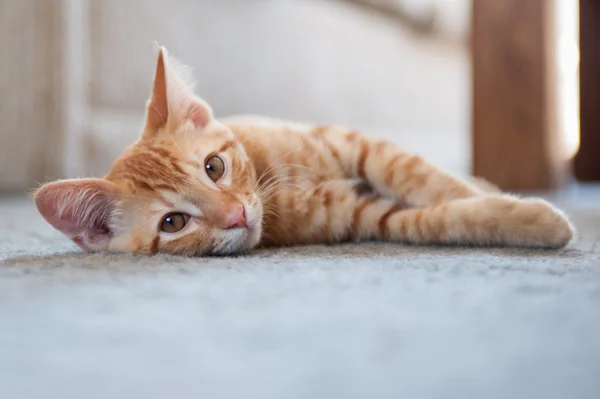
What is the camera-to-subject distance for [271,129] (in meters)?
1.17

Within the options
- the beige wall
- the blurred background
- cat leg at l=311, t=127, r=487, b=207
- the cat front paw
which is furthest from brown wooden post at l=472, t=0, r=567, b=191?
the cat front paw

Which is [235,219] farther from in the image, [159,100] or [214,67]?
[214,67]

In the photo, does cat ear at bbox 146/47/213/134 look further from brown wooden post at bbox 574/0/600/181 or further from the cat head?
brown wooden post at bbox 574/0/600/181

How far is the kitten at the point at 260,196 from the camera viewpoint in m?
0.91

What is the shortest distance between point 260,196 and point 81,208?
0.92 ft

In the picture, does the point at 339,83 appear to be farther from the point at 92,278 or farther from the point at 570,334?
the point at 570,334

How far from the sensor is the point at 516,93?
6.52 feet

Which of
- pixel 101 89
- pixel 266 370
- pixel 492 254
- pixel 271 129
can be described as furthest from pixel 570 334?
pixel 101 89

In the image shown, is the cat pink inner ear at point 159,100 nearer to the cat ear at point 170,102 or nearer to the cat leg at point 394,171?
the cat ear at point 170,102

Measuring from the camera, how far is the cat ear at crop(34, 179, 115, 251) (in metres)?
0.88

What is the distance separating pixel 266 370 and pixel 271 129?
807 millimetres

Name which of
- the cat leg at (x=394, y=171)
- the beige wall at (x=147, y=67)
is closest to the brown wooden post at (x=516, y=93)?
the beige wall at (x=147, y=67)

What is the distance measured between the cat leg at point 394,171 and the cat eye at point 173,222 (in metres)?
0.35

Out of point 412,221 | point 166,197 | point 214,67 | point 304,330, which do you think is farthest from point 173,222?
point 214,67
